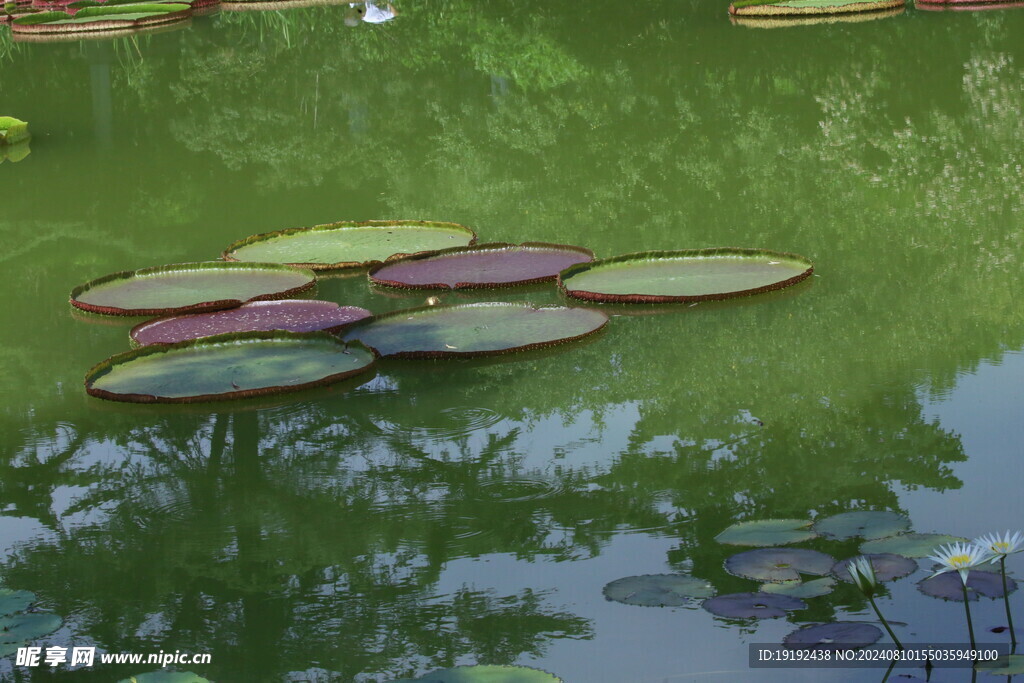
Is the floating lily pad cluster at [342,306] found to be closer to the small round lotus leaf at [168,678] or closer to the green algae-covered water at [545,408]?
the green algae-covered water at [545,408]

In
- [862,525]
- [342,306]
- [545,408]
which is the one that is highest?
[342,306]

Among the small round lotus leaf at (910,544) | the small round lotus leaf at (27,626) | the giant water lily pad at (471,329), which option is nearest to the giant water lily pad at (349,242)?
the giant water lily pad at (471,329)

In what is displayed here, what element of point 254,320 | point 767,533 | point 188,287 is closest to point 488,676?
point 767,533

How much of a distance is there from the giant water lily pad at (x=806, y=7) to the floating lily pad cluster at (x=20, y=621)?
1314cm

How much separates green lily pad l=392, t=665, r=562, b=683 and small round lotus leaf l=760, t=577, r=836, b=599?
683 mm

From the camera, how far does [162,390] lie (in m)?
5.50

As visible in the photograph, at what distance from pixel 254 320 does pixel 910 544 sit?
342 cm

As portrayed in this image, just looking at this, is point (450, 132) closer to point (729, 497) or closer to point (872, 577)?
point (729, 497)

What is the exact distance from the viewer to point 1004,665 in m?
3.14

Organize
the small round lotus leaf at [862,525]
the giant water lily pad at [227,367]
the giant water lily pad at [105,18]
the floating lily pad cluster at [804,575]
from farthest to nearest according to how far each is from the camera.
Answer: the giant water lily pad at [105,18]
the giant water lily pad at [227,367]
the small round lotus leaf at [862,525]
the floating lily pad cluster at [804,575]

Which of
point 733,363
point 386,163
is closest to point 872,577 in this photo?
point 733,363

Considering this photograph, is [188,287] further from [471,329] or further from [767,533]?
[767,533]

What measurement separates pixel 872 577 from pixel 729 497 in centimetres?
146

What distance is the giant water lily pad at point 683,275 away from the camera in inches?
247
